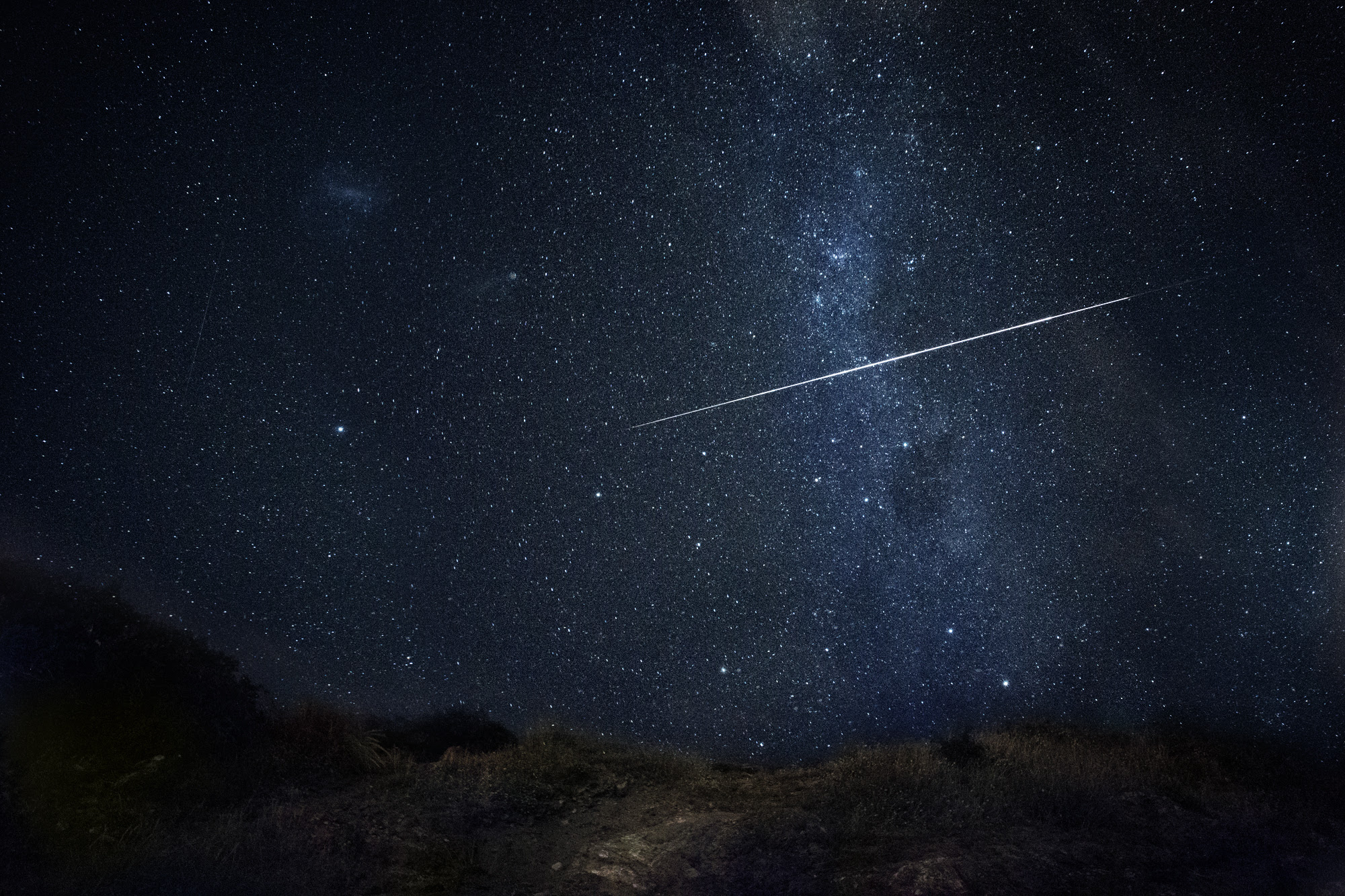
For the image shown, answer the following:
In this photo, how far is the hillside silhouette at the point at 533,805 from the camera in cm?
690

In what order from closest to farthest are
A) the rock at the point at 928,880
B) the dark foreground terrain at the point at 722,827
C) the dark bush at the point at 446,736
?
the rock at the point at 928,880 < the dark foreground terrain at the point at 722,827 < the dark bush at the point at 446,736

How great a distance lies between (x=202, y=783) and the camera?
8484 mm

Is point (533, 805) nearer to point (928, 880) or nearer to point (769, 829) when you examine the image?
point (769, 829)

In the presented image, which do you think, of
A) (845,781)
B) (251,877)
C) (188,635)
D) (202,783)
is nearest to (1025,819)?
(845,781)

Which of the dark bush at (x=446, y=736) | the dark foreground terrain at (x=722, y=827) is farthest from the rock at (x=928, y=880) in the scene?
the dark bush at (x=446, y=736)

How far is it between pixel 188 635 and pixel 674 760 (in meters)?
7.56

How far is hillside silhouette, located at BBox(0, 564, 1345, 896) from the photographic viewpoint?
22.6 feet

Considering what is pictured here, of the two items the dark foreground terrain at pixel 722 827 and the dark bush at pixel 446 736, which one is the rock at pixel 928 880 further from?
the dark bush at pixel 446 736

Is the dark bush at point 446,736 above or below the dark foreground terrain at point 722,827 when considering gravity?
above

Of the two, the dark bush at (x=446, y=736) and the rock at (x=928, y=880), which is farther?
the dark bush at (x=446, y=736)

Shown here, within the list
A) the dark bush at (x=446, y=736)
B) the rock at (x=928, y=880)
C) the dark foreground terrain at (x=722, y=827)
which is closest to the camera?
the rock at (x=928, y=880)

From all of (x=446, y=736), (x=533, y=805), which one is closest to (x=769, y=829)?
(x=533, y=805)

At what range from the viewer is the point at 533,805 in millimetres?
9281

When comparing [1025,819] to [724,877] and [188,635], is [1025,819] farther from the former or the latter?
[188,635]
